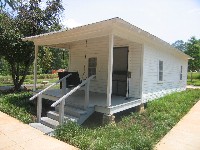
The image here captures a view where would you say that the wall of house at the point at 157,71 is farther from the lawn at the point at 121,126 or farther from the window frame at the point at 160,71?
the lawn at the point at 121,126

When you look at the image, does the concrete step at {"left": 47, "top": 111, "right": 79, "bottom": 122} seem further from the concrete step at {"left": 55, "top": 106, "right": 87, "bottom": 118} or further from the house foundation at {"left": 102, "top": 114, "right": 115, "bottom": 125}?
the house foundation at {"left": 102, "top": 114, "right": 115, "bottom": 125}

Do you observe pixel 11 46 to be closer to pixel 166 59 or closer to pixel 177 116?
pixel 166 59

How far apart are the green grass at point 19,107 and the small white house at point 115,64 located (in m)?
0.86

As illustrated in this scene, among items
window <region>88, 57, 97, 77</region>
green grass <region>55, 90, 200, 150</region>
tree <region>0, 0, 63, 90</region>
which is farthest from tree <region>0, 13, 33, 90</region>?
green grass <region>55, 90, 200, 150</region>

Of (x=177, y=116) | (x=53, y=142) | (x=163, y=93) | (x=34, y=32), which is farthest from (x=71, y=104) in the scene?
(x=34, y=32)

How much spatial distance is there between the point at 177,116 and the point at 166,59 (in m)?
5.07

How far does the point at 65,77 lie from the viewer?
32.0 feet

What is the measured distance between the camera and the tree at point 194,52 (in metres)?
36.1

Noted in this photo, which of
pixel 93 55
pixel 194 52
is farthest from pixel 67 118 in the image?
pixel 194 52

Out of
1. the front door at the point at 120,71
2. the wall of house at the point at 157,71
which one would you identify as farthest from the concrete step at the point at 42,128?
the wall of house at the point at 157,71

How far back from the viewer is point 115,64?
11055 millimetres

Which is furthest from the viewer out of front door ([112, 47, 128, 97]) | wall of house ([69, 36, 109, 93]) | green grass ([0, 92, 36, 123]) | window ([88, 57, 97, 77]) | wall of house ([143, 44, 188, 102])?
window ([88, 57, 97, 77])

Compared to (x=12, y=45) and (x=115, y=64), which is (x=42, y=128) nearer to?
(x=115, y=64)

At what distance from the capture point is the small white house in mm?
7930
